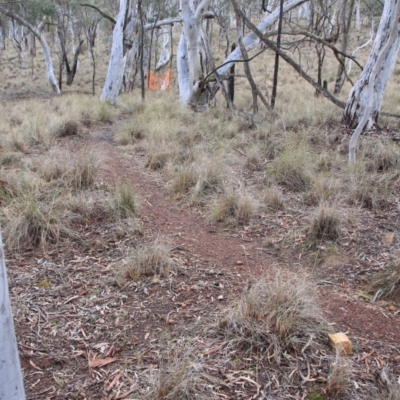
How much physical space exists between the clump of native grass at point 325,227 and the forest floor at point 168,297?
0.10m

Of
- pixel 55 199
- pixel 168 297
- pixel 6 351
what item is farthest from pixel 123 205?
pixel 6 351

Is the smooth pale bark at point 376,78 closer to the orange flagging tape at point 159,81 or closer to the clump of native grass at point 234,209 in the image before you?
the clump of native grass at point 234,209

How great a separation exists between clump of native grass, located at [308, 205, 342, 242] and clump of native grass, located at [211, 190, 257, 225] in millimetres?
680

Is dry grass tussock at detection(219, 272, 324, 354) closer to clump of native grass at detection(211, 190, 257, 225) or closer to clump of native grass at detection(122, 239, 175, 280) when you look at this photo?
clump of native grass at detection(122, 239, 175, 280)

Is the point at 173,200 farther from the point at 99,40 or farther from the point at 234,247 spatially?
the point at 99,40

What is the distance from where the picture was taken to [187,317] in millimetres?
2557

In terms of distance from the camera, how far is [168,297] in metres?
2.76

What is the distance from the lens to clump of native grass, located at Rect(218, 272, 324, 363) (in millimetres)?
2225

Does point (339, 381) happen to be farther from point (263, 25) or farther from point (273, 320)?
point (263, 25)

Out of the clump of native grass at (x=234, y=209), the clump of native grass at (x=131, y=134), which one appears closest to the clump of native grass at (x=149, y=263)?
the clump of native grass at (x=234, y=209)

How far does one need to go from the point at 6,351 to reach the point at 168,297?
61.0 inches

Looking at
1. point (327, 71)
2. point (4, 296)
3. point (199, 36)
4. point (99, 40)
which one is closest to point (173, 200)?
point (4, 296)

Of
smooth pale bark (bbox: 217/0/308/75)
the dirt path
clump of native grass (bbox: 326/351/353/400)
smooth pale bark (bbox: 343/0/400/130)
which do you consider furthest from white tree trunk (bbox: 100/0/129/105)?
clump of native grass (bbox: 326/351/353/400)

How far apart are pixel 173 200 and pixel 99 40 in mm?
39166
